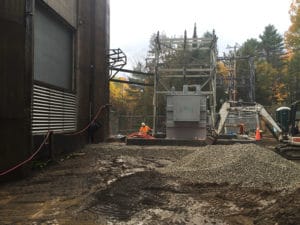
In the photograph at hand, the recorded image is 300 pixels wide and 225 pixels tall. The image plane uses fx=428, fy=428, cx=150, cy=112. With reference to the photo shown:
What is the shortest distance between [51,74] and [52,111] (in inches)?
55.1

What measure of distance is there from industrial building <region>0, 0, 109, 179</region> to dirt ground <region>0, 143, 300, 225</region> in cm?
140

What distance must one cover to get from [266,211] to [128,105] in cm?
3973

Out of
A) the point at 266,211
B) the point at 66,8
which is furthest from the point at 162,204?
the point at 66,8

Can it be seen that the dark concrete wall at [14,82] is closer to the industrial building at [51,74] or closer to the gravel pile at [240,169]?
the industrial building at [51,74]

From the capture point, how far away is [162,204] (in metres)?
7.92

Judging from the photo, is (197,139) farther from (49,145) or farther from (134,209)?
(134,209)

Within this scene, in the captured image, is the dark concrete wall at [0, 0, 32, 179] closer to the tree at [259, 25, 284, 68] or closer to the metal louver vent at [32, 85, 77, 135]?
the metal louver vent at [32, 85, 77, 135]

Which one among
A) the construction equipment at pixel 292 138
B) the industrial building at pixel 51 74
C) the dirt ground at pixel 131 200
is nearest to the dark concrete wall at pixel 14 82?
the industrial building at pixel 51 74

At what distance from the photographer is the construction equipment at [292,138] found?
56.6 feet

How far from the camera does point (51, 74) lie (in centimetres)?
1472

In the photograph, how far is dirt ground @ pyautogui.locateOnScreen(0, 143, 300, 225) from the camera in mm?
6730

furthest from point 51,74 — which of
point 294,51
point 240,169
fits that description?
point 294,51

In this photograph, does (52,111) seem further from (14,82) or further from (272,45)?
(272,45)

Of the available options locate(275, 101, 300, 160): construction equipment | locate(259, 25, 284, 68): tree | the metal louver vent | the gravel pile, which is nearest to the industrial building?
the metal louver vent
